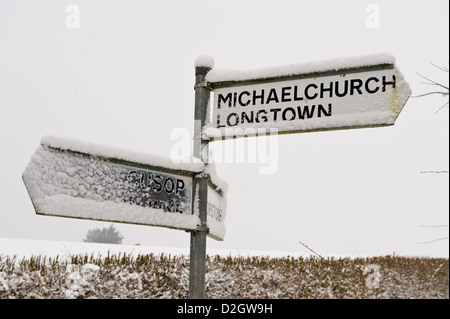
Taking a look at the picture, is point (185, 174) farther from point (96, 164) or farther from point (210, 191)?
point (96, 164)

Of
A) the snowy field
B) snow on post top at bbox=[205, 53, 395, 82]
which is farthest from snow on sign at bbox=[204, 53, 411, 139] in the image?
the snowy field

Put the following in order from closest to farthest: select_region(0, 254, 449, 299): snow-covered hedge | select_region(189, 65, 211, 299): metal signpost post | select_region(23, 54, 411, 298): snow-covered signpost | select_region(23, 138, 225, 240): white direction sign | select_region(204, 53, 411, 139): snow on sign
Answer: select_region(23, 138, 225, 240): white direction sign < select_region(23, 54, 411, 298): snow-covered signpost < select_region(204, 53, 411, 139): snow on sign < select_region(189, 65, 211, 299): metal signpost post < select_region(0, 254, 449, 299): snow-covered hedge

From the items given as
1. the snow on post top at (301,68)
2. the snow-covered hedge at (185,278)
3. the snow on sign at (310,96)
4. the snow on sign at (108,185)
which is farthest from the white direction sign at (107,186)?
the snow-covered hedge at (185,278)

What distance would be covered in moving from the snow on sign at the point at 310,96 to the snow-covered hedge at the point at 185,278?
2.51 metres

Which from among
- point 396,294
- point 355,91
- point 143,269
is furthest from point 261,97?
point 396,294

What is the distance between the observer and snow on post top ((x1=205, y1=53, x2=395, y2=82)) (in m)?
2.21

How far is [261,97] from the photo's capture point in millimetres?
2373

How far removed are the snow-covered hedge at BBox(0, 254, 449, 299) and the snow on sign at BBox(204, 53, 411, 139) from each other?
2515 millimetres

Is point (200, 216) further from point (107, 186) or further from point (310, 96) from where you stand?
point (310, 96)

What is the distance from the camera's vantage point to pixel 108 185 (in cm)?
203

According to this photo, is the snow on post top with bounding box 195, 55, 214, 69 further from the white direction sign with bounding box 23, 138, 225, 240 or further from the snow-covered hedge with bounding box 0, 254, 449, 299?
the snow-covered hedge with bounding box 0, 254, 449, 299

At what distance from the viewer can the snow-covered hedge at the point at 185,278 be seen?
5.91m

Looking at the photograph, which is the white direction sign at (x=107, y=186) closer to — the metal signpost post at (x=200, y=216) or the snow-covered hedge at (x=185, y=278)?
the metal signpost post at (x=200, y=216)
